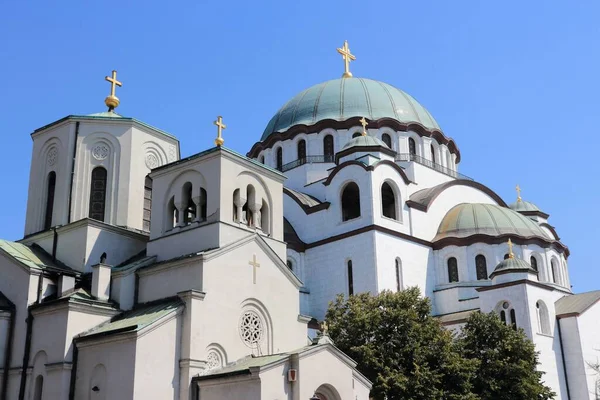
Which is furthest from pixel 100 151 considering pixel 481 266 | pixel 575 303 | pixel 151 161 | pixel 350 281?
pixel 575 303

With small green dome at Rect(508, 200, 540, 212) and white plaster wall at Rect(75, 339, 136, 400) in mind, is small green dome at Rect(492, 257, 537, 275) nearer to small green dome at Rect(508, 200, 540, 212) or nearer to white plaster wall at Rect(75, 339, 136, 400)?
small green dome at Rect(508, 200, 540, 212)

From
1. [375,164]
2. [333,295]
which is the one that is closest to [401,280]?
[333,295]

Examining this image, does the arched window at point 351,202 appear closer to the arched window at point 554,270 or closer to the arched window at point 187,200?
the arched window at point 554,270

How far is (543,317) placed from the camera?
29.1m

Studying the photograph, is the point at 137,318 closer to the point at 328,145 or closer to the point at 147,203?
the point at 147,203

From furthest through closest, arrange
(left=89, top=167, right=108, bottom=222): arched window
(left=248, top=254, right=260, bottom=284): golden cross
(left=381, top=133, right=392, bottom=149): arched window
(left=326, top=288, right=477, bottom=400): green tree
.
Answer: (left=381, top=133, right=392, bottom=149): arched window, (left=89, top=167, right=108, bottom=222): arched window, (left=326, top=288, right=477, bottom=400): green tree, (left=248, top=254, right=260, bottom=284): golden cross

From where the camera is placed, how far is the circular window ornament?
18.7 m

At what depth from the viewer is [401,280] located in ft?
98.4

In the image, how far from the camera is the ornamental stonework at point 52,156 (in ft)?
73.9

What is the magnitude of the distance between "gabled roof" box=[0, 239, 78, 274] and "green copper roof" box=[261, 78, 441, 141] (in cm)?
1856

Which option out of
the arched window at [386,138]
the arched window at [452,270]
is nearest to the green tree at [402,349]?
the arched window at [452,270]

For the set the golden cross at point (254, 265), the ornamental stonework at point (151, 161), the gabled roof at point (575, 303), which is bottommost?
the golden cross at point (254, 265)

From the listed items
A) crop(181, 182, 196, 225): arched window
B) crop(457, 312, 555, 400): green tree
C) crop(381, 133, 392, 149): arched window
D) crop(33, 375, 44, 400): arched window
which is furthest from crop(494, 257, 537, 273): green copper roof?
crop(33, 375, 44, 400): arched window

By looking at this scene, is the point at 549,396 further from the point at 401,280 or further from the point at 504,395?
the point at 401,280
